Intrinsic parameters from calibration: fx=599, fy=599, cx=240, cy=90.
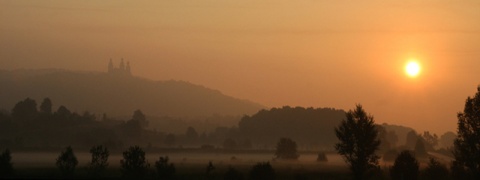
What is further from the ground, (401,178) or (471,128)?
(471,128)

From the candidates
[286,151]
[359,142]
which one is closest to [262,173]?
[359,142]

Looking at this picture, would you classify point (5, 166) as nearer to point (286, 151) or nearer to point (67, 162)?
point (67, 162)

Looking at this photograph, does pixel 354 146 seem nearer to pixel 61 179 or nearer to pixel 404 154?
pixel 404 154

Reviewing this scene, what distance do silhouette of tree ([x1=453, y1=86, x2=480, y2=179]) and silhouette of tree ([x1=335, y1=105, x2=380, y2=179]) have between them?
11366mm

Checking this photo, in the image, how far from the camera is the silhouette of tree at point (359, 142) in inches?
3302

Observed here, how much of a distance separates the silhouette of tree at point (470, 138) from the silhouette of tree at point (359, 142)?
11366 millimetres

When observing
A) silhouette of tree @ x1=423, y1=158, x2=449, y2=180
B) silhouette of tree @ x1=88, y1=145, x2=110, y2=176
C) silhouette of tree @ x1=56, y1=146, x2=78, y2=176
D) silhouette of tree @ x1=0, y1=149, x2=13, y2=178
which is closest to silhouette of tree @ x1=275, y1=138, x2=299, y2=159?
silhouette of tree @ x1=423, y1=158, x2=449, y2=180

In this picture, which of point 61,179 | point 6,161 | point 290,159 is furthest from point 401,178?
point 290,159

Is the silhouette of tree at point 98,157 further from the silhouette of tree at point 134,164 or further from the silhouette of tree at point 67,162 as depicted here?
the silhouette of tree at point 134,164

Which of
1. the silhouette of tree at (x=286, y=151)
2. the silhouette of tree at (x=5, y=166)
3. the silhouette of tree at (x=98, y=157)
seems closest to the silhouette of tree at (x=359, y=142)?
the silhouette of tree at (x=98, y=157)

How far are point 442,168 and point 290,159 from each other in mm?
97298

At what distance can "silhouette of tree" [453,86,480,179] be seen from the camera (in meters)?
81.2

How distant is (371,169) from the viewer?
89.1 m

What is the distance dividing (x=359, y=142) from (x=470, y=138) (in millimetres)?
14979
